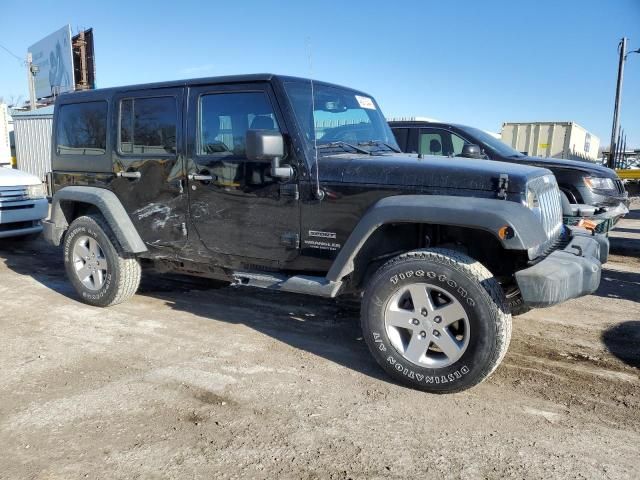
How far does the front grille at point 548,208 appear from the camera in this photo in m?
3.36

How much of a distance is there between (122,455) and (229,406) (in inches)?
27.2

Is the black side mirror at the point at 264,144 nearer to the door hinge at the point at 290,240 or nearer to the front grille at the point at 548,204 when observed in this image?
the door hinge at the point at 290,240

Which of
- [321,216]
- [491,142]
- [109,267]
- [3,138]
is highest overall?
[491,142]

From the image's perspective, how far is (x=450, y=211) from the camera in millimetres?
3121

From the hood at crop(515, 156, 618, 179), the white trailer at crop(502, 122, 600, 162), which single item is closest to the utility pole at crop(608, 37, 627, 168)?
the white trailer at crop(502, 122, 600, 162)

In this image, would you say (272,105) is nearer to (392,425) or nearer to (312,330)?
(312,330)

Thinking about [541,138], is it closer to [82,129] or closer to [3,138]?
[3,138]

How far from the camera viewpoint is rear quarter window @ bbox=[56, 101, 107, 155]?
4.96 meters

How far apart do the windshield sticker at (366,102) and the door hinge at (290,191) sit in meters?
1.24

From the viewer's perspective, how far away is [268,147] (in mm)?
3480

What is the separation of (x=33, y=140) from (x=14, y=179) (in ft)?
44.3

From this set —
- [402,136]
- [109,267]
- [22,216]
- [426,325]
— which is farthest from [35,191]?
[426,325]

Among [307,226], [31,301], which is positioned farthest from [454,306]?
[31,301]

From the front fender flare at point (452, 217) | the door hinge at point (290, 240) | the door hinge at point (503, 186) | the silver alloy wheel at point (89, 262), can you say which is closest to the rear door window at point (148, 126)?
the silver alloy wheel at point (89, 262)
